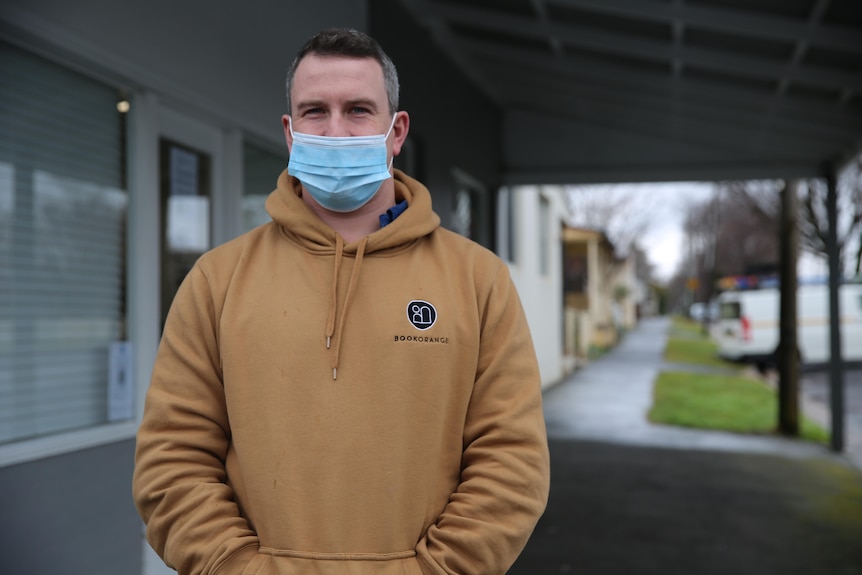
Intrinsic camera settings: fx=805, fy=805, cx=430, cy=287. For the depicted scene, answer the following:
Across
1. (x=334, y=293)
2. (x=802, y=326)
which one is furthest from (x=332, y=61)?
(x=802, y=326)

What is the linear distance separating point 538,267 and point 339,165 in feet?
45.5

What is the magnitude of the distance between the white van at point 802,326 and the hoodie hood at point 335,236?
20.4 metres

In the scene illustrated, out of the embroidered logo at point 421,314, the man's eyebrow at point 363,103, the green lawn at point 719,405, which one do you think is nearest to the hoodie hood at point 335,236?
the embroidered logo at point 421,314

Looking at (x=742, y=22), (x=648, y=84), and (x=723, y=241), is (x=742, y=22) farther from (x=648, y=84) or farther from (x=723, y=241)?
(x=723, y=241)

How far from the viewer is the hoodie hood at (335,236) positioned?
5.03 ft

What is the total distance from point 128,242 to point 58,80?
73cm

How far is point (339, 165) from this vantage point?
1585 mm

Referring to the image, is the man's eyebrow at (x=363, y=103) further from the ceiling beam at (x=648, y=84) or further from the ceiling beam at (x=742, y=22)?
the ceiling beam at (x=648, y=84)

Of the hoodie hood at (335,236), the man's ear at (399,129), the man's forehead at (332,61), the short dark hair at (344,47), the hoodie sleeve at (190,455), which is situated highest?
the short dark hair at (344,47)

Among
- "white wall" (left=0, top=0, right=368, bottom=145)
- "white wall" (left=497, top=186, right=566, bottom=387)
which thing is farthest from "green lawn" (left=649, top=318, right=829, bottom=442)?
"white wall" (left=0, top=0, right=368, bottom=145)

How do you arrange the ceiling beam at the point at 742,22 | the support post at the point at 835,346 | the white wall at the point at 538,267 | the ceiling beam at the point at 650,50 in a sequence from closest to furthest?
the ceiling beam at the point at 742,22, the ceiling beam at the point at 650,50, the support post at the point at 835,346, the white wall at the point at 538,267

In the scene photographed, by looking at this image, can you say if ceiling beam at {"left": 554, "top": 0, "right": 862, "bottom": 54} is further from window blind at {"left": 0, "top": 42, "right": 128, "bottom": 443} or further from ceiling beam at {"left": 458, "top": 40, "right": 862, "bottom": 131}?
window blind at {"left": 0, "top": 42, "right": 128, "bottom": 443}

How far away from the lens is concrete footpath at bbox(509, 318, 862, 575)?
5395 mm

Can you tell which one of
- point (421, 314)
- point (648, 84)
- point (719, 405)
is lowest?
point (719, 405)
